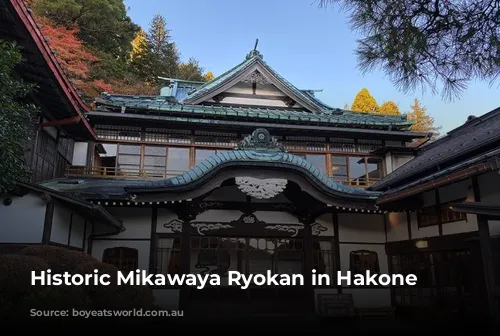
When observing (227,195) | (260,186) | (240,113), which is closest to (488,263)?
(260,186)

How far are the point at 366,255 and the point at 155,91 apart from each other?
27.4m

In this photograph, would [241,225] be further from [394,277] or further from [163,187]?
[394,277]

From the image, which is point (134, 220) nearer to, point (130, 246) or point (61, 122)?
point (130, 246)

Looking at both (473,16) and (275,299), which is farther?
(275,299)

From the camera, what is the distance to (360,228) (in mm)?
14516

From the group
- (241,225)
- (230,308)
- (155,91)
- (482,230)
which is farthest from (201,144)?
(155,91)

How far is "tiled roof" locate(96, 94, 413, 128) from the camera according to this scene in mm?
16188

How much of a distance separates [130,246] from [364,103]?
3669 centimetres

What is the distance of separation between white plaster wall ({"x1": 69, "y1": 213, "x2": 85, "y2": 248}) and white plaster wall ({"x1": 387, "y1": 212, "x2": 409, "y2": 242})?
10351mm

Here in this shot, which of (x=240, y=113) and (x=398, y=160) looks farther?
(x=398, y=160)

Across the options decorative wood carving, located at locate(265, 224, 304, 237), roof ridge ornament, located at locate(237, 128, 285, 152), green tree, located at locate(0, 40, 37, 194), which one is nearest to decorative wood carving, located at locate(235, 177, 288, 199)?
roof ridge ornament, located at locate(237, 128, 285, 152)

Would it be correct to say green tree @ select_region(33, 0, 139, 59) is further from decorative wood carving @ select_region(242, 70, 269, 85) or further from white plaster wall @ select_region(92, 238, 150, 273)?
white plaster wall @ select_region(92, 238, 150, 273)

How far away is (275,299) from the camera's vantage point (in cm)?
1350

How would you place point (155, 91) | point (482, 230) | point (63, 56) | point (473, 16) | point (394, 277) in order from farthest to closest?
point (155, 91) → point (63, 56) → point (394, 277) → point (482, 230) → point (473, 16)
